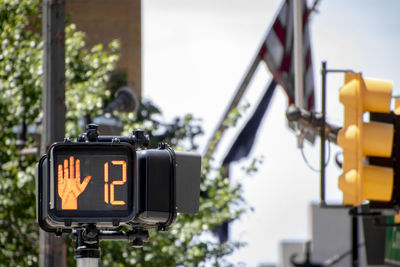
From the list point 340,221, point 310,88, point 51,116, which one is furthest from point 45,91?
point 340,221

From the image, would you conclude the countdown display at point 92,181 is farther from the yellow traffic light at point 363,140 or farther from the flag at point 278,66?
the flag at point 278,66

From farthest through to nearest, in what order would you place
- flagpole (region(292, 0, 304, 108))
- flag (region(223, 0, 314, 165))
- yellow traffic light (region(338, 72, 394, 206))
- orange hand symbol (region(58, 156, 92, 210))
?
flag (region(223, 0, 314, 165))
flagpole (region(292, 0, 304, 108))
yellow traffic light (region(338, 72, 394, 206))
orange hand symbol (region(58, 156, 92, 210))

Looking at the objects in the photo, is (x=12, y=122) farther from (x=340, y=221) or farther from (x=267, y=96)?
(x=340, y=221)

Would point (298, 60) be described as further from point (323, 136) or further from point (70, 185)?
point (70, 185)

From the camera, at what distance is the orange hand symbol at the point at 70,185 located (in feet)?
18.8

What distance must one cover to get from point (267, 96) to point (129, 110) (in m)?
10.00

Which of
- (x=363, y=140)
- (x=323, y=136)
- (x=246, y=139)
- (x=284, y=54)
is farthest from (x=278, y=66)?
(x=363, y=140)

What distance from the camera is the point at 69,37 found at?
18.9 meters

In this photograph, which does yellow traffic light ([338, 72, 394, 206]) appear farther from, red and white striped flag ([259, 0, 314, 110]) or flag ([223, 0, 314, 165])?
flag ([223, 0, 314, 165])

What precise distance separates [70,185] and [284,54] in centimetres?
1708

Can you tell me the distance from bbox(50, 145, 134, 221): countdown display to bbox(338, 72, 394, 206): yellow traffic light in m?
3.67

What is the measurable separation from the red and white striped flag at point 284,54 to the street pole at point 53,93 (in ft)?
33.0


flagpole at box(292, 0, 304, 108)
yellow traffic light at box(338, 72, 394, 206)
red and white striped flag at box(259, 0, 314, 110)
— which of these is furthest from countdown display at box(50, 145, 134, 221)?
red and white striped flag at box(259, 0, 314, 110)

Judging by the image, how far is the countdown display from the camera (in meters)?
5.74
